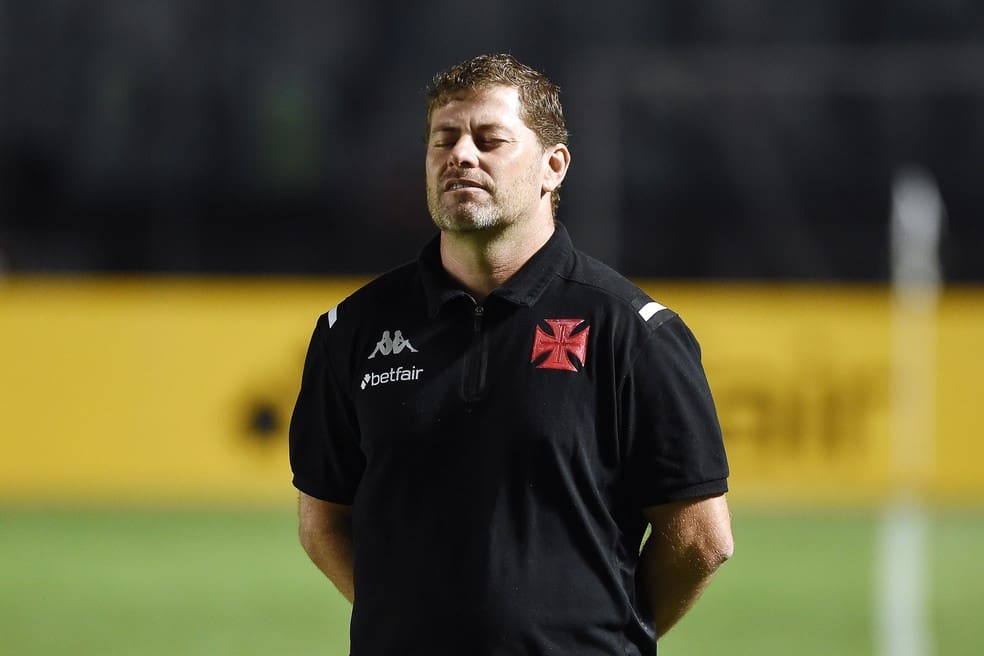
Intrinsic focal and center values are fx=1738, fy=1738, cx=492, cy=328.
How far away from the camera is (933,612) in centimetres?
1023

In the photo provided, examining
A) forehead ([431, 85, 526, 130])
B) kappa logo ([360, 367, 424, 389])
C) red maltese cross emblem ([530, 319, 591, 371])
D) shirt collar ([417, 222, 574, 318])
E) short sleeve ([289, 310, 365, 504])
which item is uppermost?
forehead ([431, 85, 526, 130])

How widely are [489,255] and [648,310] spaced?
0.38m

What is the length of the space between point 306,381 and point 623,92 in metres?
15.5

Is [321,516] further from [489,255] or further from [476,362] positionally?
[489,255]

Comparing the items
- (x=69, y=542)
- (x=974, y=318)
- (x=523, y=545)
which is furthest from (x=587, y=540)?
(x=974, y=318)

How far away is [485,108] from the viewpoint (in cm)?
390

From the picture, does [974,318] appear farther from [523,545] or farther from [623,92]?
[523,545]

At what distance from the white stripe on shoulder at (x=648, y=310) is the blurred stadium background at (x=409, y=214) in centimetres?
1079

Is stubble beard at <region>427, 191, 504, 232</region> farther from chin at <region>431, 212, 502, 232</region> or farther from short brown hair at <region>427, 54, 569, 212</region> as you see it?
short brown hair at <region>427, 54, 569, 212</region>

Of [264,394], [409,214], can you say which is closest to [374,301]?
[264,394]

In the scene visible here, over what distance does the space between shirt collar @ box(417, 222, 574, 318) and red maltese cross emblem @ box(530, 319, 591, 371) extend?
87mm

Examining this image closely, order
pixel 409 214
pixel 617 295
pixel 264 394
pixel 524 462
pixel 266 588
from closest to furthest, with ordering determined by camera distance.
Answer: pixel 524 462 < pixel 617 295 < pixel 266 588 < pixel 264 394 < pixel 409 214

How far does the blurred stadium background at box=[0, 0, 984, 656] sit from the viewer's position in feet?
49.3

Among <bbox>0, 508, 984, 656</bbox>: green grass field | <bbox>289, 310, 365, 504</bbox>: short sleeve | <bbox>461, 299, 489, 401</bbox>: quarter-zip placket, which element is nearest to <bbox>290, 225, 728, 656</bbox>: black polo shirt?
<bbox>461, 299, 489, 401</bbox>: quarter-zip placket
